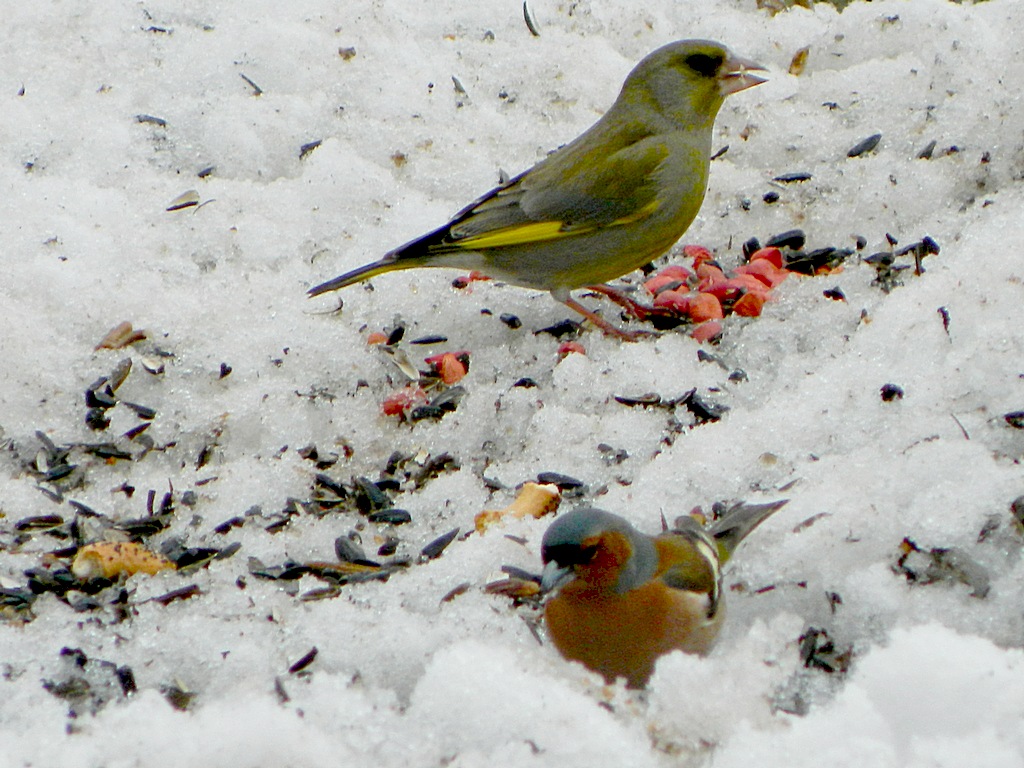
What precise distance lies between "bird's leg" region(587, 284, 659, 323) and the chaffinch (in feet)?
6.50

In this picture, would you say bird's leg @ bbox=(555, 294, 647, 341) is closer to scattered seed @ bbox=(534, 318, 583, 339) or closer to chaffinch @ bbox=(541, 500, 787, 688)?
scattered seed @ bbox=(534, 318, 583, 339)

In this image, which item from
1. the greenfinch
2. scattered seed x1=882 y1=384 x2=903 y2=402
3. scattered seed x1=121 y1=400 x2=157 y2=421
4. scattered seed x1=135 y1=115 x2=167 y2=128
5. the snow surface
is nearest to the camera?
the snow surface

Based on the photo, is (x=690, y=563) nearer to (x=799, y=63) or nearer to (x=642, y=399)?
(x=642, y=399)

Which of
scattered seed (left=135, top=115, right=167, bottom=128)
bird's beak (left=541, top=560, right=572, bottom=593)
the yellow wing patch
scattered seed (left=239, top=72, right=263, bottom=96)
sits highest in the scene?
bird's beak (left=541, top=560, right=572, bottom=593)

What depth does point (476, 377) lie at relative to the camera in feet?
15.2

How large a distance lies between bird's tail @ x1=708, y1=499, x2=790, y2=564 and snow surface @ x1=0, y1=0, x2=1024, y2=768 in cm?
7

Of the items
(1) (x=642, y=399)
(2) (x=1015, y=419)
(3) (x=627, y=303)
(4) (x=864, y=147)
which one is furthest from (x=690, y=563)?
(4) (x=864, y=147)

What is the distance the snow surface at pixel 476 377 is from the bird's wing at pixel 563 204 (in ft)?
1.25

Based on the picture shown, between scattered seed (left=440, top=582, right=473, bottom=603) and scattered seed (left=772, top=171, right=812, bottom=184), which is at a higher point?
scattered seed (left=772, top=171, right=812, bottom=184)

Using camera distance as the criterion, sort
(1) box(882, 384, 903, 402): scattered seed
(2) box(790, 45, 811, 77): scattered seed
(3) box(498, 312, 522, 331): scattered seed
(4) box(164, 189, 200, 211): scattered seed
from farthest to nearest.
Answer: (2) box(790, 45, 811, 77): scattered seed
(4) box(164, 189, 200, 211): scattered seed
(3) box(498, 312, 522, 331): scattered seed
(1) box(882, 384, 903, 402): scattered seed

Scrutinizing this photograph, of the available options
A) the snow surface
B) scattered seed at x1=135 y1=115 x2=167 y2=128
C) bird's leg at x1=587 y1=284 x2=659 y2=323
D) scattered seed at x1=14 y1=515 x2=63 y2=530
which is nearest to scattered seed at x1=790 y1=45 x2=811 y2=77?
the snow surface

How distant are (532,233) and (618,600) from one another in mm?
2150

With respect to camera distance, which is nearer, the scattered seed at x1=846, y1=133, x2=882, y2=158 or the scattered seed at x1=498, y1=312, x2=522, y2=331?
the scattered seed at x1=498, y1=312, x2=522, y2=331

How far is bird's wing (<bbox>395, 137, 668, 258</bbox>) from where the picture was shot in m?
4.81
